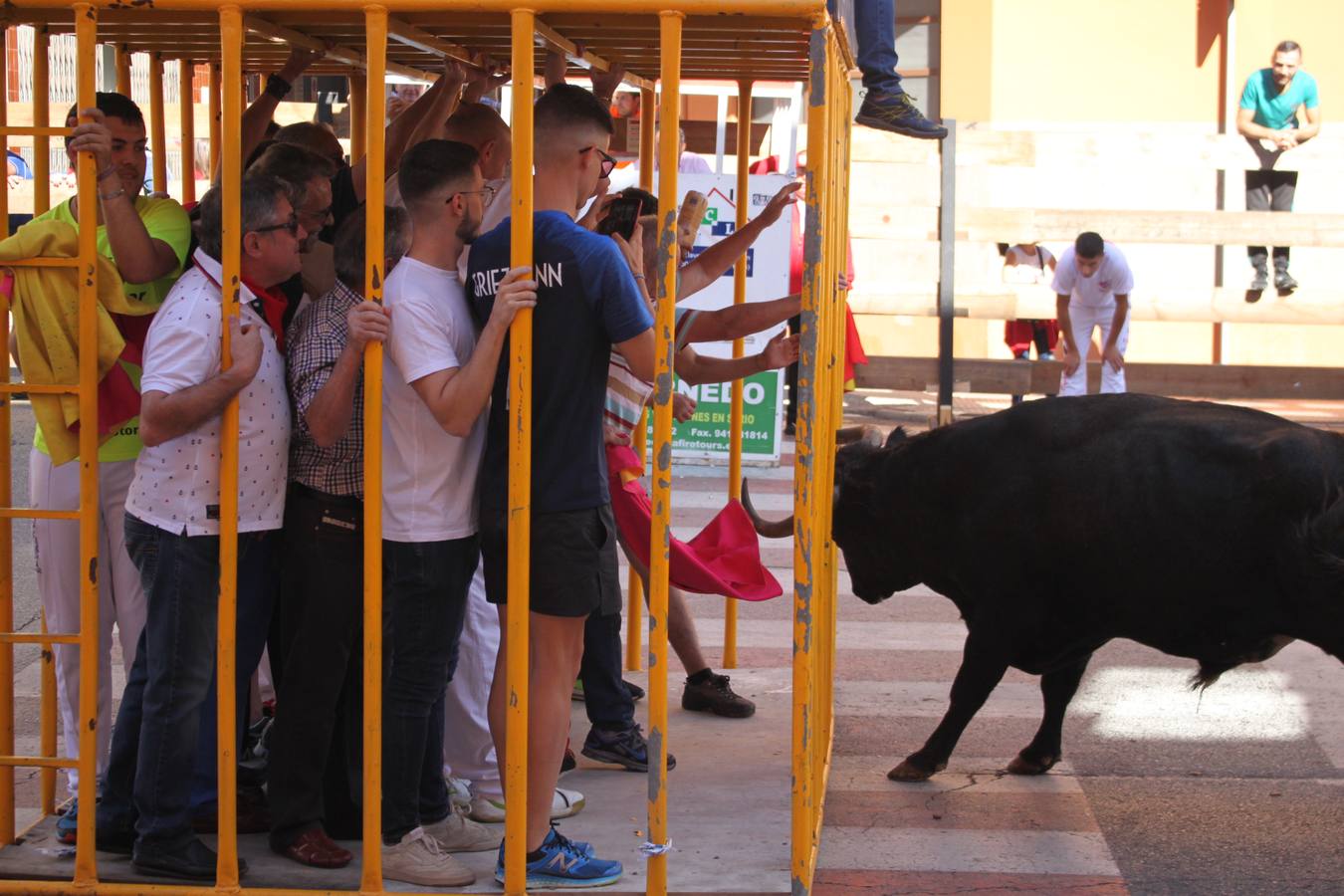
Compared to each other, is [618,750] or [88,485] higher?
[88,485]

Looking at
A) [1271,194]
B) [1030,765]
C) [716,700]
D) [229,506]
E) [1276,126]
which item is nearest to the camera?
[229,506]

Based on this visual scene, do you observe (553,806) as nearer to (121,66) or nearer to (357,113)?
(121,66)

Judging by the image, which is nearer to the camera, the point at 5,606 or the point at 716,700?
the point at 5,606

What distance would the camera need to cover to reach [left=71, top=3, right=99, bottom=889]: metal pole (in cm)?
378

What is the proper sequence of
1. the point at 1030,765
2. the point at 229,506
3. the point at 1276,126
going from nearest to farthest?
the point at 229,506, the point at 1030,765, the point at 1276,126

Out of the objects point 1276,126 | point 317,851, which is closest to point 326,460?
point 317,851

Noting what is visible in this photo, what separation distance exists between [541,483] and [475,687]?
113cm

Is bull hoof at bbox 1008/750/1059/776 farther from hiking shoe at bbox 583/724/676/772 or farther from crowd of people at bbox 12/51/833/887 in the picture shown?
crowd of people at bbox 12/51/833/887

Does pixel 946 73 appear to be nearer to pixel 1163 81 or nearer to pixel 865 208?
pixel 1163 81

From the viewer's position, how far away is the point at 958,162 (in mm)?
13508

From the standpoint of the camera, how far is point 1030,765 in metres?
5.34

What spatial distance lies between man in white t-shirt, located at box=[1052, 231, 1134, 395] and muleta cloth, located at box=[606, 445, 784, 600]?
7.82m

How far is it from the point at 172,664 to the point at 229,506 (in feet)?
1.38

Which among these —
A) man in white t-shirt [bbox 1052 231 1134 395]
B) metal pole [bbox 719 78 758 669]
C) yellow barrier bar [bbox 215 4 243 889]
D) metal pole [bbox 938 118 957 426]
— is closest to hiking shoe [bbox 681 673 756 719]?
metal pole [bbox 719 78 758 669]
